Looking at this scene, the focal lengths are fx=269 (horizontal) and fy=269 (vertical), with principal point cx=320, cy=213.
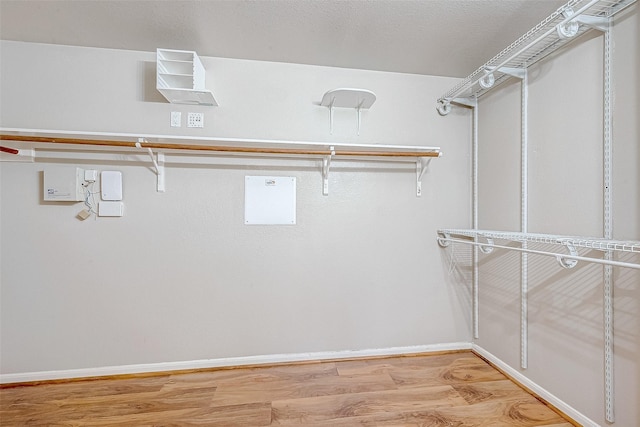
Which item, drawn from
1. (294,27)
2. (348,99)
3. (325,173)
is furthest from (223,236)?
(294,27)

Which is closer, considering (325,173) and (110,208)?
(110,208)

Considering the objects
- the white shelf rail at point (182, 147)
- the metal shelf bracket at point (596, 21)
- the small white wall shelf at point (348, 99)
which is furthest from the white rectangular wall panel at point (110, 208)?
the metal shelf bracket at point (596, 21)

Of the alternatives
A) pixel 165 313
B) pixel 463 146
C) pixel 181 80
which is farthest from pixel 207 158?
pixel 463 146

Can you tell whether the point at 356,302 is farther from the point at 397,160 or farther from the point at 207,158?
the point at 207,158

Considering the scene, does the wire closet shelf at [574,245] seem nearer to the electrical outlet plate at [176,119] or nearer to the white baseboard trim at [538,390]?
the white baseboard trim at [538,390]

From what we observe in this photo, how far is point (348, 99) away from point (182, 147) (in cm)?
117

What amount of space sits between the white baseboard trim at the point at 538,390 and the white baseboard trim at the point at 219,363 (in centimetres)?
19

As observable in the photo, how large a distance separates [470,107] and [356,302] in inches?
71.8

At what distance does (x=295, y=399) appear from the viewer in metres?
1.61

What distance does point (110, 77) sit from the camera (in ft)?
6.06

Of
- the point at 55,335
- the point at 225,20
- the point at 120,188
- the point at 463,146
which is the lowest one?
the point at 55,335

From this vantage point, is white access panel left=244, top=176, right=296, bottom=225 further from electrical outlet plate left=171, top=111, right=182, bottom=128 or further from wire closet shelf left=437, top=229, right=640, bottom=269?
wire closet shelf left=437, top=229, right=640, bottom=269

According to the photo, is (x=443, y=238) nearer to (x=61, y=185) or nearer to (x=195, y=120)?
(x=195, y=120)

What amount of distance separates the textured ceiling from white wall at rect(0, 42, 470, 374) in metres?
0.14
